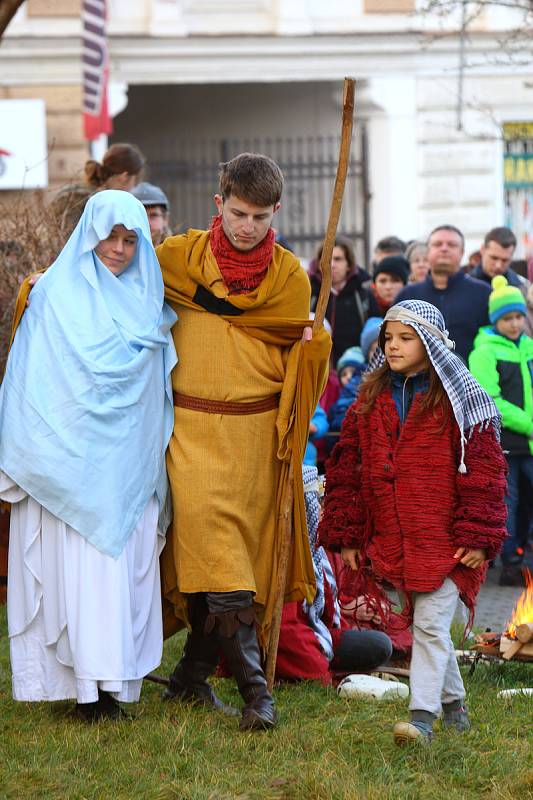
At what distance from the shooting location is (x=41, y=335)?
5.39 meters

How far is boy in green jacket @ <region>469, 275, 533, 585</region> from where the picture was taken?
8898 mm

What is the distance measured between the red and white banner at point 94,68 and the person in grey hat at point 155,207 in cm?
983

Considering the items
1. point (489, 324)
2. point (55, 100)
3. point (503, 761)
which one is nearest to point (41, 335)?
point (503, 761)

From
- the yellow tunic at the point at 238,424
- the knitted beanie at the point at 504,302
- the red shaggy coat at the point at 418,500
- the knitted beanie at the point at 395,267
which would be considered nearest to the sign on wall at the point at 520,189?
the knitted beanie at the point at 395,267

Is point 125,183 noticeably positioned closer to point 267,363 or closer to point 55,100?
point 267,363

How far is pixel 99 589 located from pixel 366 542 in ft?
3.19

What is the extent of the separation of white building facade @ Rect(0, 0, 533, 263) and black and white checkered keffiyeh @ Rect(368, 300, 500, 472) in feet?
44.4

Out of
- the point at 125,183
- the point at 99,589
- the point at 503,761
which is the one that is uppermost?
the point at 125,183

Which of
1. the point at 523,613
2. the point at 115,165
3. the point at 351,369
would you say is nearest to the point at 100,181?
the point at 115,165

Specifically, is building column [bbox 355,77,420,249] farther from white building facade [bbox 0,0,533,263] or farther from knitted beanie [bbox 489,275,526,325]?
knitted beanie [bbox 489,275,526,325]

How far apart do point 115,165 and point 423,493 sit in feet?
11.0

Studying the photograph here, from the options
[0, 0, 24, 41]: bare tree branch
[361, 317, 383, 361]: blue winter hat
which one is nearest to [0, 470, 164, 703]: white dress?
[0, 0, 24, 41]: bare tree branch

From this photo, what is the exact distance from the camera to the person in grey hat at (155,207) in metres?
7.64

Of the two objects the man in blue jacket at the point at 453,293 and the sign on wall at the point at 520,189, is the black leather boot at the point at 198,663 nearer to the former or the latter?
the man in blue jacket at the point at 453,293
